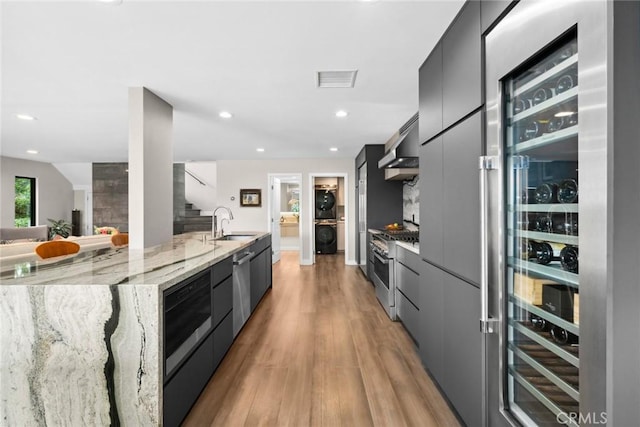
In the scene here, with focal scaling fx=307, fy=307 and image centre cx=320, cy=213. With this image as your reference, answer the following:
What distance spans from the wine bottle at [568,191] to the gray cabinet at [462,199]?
44cm

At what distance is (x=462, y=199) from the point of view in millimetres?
1659

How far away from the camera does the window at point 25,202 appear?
729cm

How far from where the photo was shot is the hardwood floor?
70.9 inches

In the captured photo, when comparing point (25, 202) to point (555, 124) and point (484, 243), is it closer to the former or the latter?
point (484, 243)

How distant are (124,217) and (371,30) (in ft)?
28.3

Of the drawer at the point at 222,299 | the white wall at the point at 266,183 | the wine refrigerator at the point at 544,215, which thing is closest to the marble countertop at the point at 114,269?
the drawer at the point at 222,299

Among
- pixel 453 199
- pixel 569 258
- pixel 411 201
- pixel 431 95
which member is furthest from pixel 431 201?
pixel 411 201

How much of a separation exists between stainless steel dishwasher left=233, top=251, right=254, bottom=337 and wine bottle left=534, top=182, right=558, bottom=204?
91.9 inches

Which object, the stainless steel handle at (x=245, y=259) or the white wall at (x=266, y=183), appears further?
the white wall at (x=266, y=183)

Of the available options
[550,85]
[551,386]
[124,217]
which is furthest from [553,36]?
[124,217]

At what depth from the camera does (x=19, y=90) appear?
2996mm

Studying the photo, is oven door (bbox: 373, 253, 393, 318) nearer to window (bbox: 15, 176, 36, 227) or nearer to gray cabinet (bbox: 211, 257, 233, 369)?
gray cabinet (bbox: 211, 257, 233, 369)

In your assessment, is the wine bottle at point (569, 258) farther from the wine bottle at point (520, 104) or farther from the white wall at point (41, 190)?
the white wall at point (41, 190)

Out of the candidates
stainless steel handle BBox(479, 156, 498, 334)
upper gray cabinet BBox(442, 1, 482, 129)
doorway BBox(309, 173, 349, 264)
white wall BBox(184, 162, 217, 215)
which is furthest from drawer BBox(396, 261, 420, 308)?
white wall BBox(184, 162, 217, 215)
